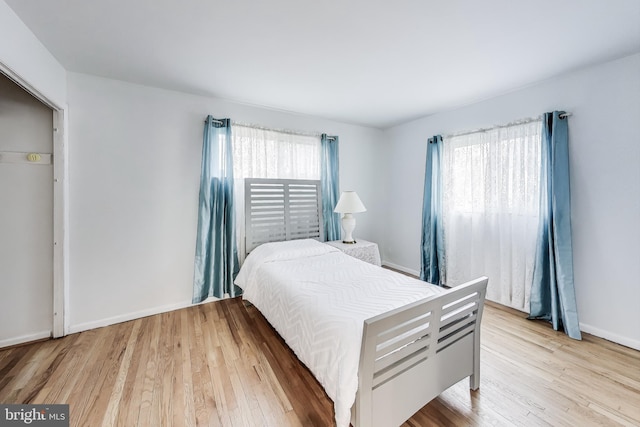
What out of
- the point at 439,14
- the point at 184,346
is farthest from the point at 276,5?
the point at 184,346

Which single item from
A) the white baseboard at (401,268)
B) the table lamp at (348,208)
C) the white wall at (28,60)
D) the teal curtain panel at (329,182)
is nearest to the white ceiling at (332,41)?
the white wall at (28,60)

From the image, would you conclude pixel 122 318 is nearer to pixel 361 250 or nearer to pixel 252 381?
pixel 252 381

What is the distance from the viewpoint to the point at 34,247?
227 centimetres

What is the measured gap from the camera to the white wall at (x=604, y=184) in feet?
7.04

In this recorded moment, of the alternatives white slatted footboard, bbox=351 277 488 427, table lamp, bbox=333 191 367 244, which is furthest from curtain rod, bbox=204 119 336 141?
white slatted footboard, bbox=351 277 488 427

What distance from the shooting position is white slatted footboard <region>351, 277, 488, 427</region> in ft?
3.91

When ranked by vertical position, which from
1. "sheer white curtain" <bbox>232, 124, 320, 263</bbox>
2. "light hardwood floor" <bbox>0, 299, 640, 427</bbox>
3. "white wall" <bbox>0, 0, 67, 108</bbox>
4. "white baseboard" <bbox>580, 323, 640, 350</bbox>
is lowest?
"light hardwood floor" <bbox>0, 299, 640, 427</bbox>

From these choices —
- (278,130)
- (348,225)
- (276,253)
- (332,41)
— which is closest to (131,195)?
(276,253)

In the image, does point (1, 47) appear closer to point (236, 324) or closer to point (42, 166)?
point (42, 166)

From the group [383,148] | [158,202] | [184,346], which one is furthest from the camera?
[383,148]

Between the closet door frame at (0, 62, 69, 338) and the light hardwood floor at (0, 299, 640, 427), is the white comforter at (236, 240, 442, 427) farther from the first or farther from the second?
the closet door frame at (0, 62, 69, 338)

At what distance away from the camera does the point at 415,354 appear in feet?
4.55

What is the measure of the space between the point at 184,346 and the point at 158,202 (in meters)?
1.54

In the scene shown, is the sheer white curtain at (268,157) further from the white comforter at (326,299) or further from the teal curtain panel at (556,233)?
the teal curtain panel at (556,233)
